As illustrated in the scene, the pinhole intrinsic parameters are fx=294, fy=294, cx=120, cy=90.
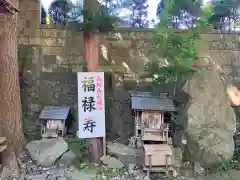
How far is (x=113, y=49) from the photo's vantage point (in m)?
6.56

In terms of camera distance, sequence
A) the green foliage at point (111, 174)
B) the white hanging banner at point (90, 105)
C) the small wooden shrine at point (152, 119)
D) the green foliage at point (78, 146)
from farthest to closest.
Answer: the green foliage at point (78, 146), the small wooden shrine at point (152, 119), the white hanging banner at point (90, 105), the green foliage at point (111, 174)

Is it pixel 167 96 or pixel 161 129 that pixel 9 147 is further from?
pixel 167 96

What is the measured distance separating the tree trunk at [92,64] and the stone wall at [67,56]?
123 centimetres

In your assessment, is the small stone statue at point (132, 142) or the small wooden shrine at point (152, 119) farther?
the small stone statue at point (132, 142)

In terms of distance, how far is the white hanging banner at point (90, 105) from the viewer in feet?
16.5

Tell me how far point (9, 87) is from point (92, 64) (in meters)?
1.52

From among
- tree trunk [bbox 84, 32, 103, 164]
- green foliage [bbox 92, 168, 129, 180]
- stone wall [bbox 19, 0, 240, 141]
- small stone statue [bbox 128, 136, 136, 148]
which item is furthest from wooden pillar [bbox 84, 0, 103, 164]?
stone wall [bbox 19, 0, 240, 141]

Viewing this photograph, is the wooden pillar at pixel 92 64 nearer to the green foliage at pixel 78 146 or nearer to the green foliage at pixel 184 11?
the green foliage at pixel 78 146

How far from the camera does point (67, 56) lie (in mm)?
6641

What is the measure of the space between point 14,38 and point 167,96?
9.95ft

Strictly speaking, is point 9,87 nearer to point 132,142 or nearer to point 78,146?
point 78,146

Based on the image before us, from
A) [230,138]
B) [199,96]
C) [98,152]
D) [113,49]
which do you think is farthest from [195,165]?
[113,49]

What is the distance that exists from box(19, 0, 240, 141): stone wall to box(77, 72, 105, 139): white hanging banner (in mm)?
1300

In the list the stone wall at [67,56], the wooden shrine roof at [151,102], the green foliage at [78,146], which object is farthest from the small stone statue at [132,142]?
the stone wall at [67,56]
